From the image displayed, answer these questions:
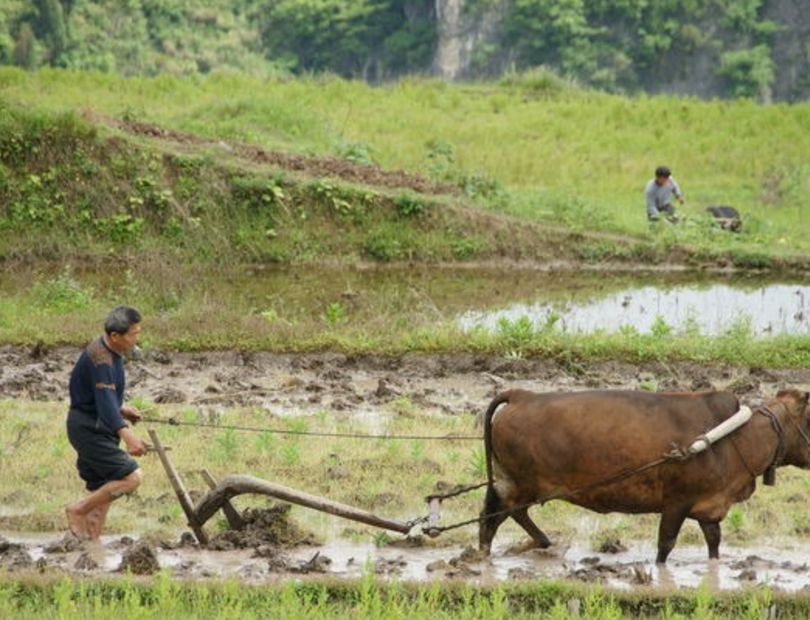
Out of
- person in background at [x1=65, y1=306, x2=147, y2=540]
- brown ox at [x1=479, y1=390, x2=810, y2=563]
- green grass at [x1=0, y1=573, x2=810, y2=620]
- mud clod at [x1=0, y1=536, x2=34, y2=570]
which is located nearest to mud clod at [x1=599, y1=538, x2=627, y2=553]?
brown ox at [x1=479, y1=390, x2=810, y2=563]

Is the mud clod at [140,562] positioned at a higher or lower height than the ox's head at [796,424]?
lower

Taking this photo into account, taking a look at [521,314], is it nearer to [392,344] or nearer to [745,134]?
[392,344]

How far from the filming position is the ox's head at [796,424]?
352 inches

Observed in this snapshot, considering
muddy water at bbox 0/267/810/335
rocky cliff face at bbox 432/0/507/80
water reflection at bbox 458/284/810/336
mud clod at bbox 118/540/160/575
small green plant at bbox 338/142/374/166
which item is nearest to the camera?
mud clod at bbox 118/540/160/575

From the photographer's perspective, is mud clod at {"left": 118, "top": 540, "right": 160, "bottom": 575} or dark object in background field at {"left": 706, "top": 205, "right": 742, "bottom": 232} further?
dark object in background field at {"left": 706, "top": 205, "right": 742, "bottom": 232}

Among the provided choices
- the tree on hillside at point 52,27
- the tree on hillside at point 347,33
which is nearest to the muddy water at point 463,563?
the tree on hillside at point 52,27

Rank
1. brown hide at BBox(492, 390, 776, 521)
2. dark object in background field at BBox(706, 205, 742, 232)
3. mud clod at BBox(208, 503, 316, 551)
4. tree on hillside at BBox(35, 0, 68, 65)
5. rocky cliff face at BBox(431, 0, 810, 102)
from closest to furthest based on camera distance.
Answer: brown hide at BBox(492, 390, 776, 521) → mud clod at BBox(208, 503, 316, 551) → dark object in background field at BBox(706, 205, 742, 232) → tree on hillside at BBox(35, 0, 68, 65) → rocky cliff face at BBox(431, 0, 810, 102)

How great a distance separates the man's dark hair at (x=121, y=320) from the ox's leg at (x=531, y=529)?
246 cm

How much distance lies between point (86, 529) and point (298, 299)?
30.3ft

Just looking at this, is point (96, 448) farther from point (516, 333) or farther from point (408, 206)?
point (408, 206)

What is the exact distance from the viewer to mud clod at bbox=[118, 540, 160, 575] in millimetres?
8633

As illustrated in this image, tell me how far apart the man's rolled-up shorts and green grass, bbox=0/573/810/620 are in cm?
111

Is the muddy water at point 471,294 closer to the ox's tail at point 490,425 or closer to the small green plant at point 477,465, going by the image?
the small green plant at point 477,465

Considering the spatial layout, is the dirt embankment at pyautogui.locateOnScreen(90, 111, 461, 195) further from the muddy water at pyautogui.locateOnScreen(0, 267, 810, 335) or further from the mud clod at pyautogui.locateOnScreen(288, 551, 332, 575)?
the mud clod at pyautogui.locateOnScreen(288, 551, 332, 575)
